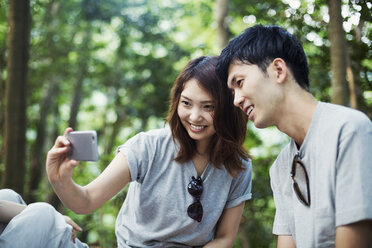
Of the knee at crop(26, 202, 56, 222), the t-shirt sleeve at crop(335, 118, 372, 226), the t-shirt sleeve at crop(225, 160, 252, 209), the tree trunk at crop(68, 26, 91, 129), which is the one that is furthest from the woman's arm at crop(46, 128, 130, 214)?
the tree trunk at crop(68, 26, 91, 129)

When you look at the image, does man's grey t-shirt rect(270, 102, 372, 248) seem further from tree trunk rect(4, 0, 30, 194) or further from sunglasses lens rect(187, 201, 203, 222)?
tree trunk rect(4, 0, 30, 194)

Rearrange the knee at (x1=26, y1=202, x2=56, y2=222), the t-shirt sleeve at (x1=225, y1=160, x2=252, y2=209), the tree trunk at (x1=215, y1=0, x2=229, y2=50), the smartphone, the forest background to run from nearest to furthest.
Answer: the smartphone < the knee at (x1=26, y1=202, x2=56, y2=222) < the t-shirt sleeve at (x1=225, y1=160, x2=252, y2=209) < the forest background < the tree trunk at (x1=215, y1=0, x2=229, y2=50)

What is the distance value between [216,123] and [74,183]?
93cm

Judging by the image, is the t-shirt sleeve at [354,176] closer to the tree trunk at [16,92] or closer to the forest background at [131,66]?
the forest background at [131,66]

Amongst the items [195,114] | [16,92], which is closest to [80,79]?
[16,92]

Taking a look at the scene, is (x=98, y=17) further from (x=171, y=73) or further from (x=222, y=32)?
(x=222, y=32)

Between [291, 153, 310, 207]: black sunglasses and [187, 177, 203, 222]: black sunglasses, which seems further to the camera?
[187, 177, 203, 222]: black sunglasses

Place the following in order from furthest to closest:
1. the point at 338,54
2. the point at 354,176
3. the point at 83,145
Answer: the point at 338,54 → the point at 83,145 → the point at 354,176

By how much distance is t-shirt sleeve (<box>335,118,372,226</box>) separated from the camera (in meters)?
1.61

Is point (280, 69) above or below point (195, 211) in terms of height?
above

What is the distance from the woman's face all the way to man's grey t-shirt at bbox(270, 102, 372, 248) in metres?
0.63

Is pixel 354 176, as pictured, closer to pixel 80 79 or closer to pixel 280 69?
pixel 280 69

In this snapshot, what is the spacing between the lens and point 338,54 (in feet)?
11.5

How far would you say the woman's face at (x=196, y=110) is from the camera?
2.47 meters
